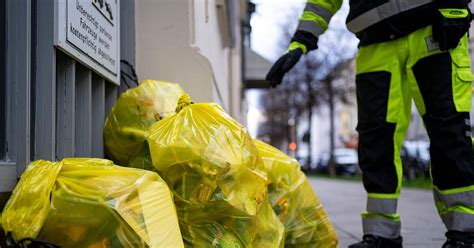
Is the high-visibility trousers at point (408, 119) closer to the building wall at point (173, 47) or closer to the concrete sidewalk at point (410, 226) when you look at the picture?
the concrete sidewalk at point (410, 226)

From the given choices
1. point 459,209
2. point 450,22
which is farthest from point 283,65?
point 459,209

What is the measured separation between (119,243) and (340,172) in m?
30.0

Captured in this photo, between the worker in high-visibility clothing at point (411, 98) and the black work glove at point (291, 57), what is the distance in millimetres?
15

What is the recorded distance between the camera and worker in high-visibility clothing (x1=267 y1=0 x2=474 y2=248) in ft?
8.58

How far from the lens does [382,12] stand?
2.83 m

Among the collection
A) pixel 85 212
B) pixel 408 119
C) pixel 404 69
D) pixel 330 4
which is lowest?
pixel 85 212

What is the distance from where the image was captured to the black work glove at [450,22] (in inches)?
103

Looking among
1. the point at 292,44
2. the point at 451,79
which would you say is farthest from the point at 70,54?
the point at 451,79

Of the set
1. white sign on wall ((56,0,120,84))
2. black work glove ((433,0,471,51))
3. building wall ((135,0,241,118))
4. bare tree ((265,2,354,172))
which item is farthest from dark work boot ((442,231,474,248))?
bare tree ((265,2,354,172))

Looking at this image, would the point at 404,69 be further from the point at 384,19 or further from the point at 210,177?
the point at 210,177

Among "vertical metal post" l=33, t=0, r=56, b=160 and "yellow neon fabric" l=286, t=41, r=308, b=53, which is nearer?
"vertical metal post" l=33, t=0, r=56, b=160

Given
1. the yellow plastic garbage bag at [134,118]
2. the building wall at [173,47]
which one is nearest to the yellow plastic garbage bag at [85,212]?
the yellow plastic garbage bag at [134,118]

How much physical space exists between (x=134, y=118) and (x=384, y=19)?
4.14 ft

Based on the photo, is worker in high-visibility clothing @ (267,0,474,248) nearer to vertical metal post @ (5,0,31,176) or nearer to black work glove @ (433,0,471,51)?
black work glove @ (433,0,471,51)
